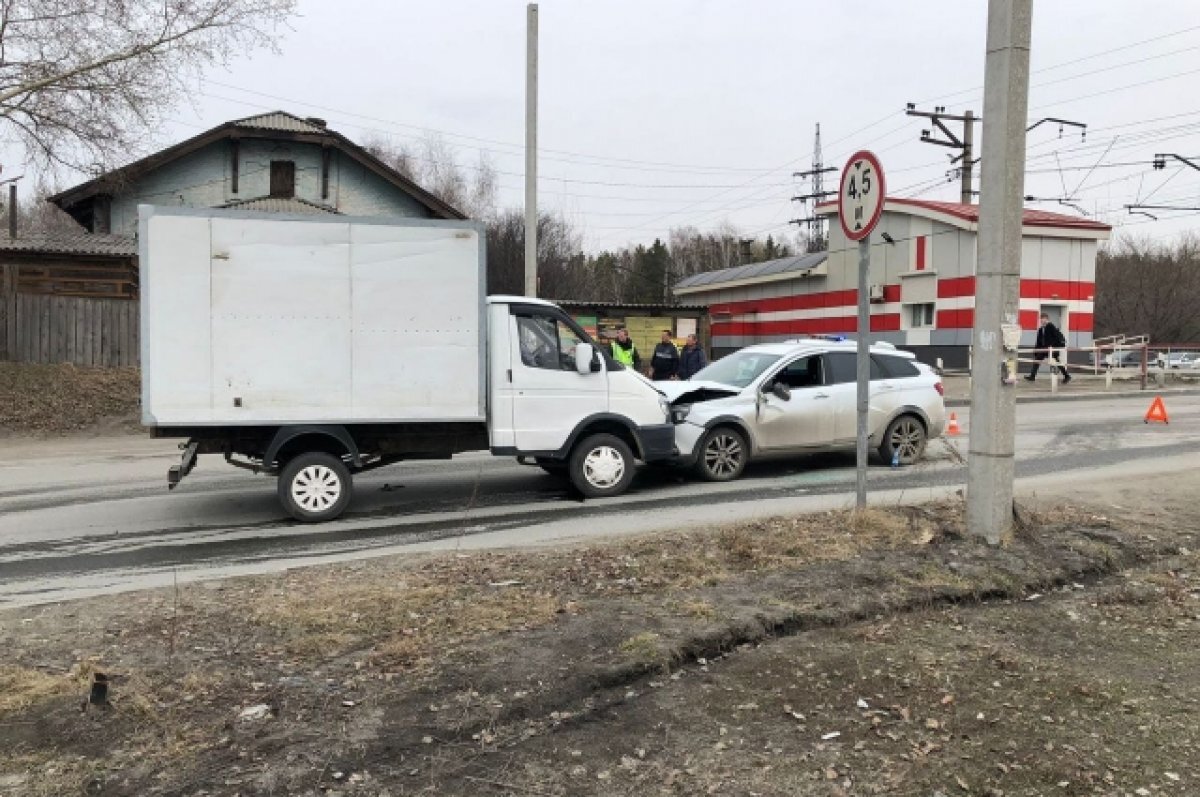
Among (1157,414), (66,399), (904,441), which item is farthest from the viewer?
(66,399)

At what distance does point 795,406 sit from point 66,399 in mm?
15273

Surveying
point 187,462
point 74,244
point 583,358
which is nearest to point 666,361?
point 583,358

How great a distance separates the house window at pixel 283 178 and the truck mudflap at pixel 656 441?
23.8 meters

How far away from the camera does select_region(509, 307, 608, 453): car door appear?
891 cm

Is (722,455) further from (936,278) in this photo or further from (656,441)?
(936,278)

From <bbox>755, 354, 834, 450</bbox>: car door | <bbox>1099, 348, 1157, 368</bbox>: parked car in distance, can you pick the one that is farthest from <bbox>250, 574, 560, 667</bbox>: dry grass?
<bbox>1099, 348, 1157, 368</bbox>: parked car in distance

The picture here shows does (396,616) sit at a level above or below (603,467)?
below

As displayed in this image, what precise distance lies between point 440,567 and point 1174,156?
31297 millimetres

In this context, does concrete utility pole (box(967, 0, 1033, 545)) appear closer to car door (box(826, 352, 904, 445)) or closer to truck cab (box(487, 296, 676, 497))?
truck cab (box(487, 296, 676, 497))

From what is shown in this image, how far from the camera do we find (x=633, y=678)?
4.06 metres

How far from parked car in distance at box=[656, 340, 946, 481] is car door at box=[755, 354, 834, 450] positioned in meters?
0.01

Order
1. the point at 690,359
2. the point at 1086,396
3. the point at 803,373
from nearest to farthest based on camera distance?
the point at 803,373 < the point at 690,359 < the point at 1086,396

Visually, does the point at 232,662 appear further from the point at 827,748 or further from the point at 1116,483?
the point at 1116,483

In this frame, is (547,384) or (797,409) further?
(797,409)
